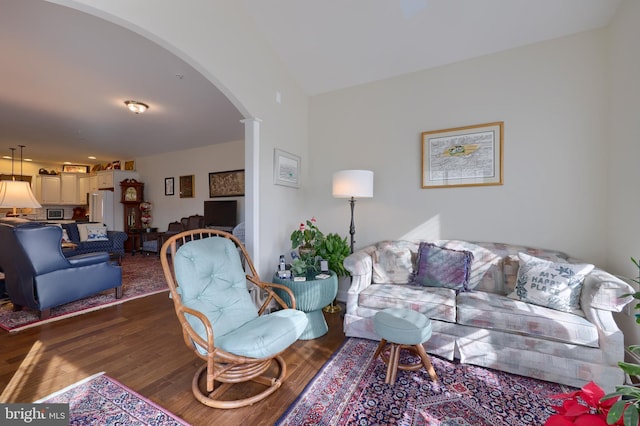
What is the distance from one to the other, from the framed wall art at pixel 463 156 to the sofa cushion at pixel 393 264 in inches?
32.3

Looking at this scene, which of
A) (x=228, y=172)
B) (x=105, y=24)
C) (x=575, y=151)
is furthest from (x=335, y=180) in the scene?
(x=228, y=172)

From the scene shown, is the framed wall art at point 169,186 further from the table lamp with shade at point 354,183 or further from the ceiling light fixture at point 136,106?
the table lamp with shade at point 354,183

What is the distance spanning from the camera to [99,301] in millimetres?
3520

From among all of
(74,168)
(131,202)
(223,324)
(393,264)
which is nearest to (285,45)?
(393,264)

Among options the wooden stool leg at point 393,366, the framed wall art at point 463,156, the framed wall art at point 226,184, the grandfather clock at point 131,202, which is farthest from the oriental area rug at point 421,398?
the grandfather clock at point 131,202

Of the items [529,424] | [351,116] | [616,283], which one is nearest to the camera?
[529,424]

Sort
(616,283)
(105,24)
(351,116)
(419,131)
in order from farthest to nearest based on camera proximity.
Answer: (351,116), (419,131), (105,24), (616,283)

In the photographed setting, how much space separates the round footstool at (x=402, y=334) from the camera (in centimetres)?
186

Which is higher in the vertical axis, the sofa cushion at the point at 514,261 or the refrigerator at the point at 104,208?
the refrigerator at the point at 104,208

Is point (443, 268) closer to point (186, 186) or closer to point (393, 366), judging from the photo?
point (393, 366)

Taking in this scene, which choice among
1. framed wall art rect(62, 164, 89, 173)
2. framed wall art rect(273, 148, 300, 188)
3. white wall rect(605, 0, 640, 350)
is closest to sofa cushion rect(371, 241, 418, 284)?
framed wall art rect(273, 148, 300, 188)

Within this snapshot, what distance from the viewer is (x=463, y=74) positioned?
2938 mm

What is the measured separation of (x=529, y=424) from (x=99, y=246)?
23.6 ft

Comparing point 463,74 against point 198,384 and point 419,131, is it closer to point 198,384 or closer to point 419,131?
point 419,131
